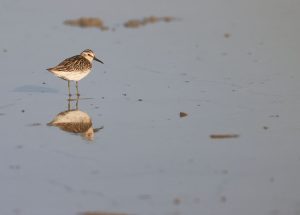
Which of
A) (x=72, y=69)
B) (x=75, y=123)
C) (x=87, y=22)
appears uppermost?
(x=72, y=69)

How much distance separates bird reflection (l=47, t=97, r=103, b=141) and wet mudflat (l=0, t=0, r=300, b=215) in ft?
0.12

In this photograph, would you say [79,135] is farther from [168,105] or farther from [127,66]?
[127,66]

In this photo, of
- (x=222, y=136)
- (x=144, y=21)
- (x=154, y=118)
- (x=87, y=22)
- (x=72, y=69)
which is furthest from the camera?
(x=144, y=21)

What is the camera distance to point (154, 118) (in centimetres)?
1273

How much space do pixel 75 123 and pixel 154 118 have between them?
4.77ft

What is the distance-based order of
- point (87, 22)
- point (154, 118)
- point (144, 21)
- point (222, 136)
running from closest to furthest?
point (222, 136), point (154, 118), point (87, 22), point (144, 21)

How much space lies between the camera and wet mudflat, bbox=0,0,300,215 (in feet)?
29.6

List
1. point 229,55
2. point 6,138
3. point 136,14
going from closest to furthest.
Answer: point 6,138 < point 229,55 < point 136,14

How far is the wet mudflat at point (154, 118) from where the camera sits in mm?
9008

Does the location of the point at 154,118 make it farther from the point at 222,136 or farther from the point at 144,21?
the point at 144,21

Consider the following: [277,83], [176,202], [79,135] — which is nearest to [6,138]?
[79,135]

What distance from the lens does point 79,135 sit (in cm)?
1172

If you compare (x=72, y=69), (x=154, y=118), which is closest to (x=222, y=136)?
(x=154, y=118)

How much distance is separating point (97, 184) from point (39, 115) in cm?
398
